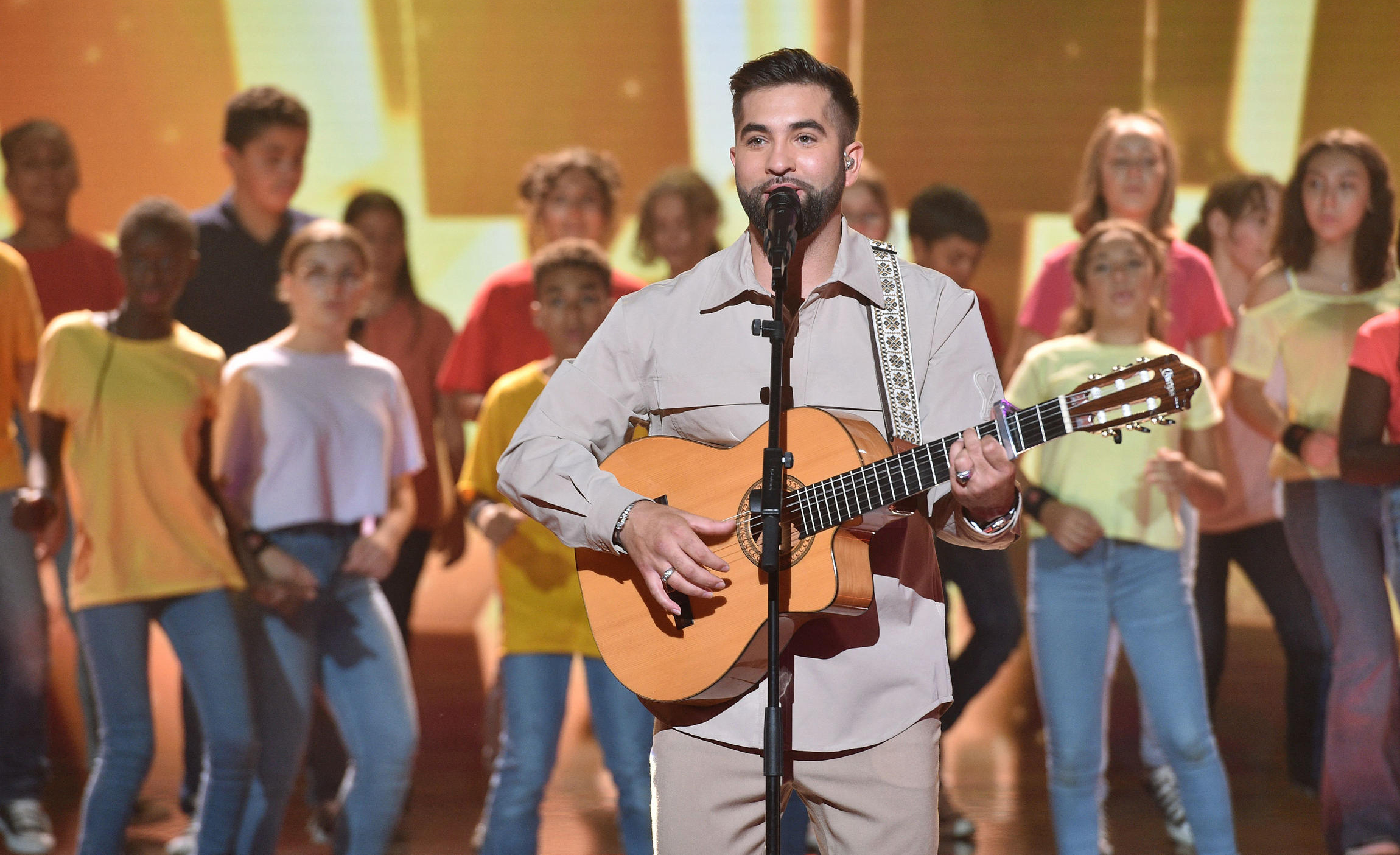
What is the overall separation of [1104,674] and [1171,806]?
940mm

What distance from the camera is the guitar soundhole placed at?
233cm

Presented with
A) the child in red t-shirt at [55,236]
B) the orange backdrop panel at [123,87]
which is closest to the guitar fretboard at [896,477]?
the child in red t-shirt at [55,236]

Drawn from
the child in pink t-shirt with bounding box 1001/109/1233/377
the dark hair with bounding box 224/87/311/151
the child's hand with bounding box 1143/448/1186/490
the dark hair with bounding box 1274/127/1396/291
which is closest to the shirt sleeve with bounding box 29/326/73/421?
the dark hair with bounding box 224/87/311/151

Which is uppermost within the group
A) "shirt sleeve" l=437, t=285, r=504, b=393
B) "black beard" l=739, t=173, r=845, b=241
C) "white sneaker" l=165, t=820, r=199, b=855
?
"black beard" l=739, t=173, r=845, b=241

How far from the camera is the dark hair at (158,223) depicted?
4418 millimetres

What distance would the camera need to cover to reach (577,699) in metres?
5.88

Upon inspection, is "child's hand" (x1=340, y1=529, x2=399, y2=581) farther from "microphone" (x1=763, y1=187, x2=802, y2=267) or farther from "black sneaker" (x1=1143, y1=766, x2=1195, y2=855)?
"black sneaker" (x1=1143, y1=766, x2=1195, y2=855)

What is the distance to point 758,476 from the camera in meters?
2.41

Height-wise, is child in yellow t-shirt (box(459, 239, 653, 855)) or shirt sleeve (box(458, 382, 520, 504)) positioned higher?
shirt sleeve (box(458, 382, 520, 504))

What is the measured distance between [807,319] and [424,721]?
3.80 m

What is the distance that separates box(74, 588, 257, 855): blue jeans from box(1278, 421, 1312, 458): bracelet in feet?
10.6

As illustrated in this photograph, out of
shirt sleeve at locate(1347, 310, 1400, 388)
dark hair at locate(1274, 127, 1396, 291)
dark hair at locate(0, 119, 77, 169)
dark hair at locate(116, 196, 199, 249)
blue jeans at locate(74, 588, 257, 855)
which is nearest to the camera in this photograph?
blue jeans at locate(74, 588, 257, 855)

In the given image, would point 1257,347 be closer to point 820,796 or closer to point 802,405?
point 802,405

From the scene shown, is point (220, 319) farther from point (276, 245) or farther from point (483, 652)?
point (483, 652)
